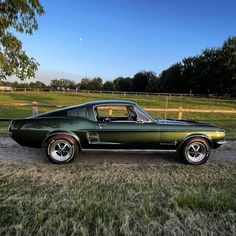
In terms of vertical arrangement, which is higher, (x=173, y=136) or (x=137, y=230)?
(x=173, y=136)

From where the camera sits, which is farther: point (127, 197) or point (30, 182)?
point (30, 182)

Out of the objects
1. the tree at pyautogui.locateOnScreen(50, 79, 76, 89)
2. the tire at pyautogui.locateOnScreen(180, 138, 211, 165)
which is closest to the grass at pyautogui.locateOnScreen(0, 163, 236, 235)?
the tire at pyautogui.locateOnScreen(180, 138, 211, 165)

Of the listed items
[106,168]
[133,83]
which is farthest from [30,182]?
[133,83]

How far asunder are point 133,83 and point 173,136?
337 ft

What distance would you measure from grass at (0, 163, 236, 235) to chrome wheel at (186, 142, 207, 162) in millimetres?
410

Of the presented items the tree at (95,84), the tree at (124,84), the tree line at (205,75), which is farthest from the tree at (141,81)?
the tree at (95,84)

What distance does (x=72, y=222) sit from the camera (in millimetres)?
3318

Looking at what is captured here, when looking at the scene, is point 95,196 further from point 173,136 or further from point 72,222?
point 173,136

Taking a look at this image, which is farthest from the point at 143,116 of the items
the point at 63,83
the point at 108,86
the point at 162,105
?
the point at 63,83

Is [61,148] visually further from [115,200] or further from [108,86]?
[108,86]

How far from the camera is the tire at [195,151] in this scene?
608cm

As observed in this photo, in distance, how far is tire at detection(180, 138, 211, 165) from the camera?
608cm

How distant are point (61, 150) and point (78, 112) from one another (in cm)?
85

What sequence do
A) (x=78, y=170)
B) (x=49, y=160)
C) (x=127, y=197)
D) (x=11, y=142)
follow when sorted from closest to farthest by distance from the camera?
(x=127, y=197), (x=78, y=170), (x=49, y=160), (x=11, y=142)
